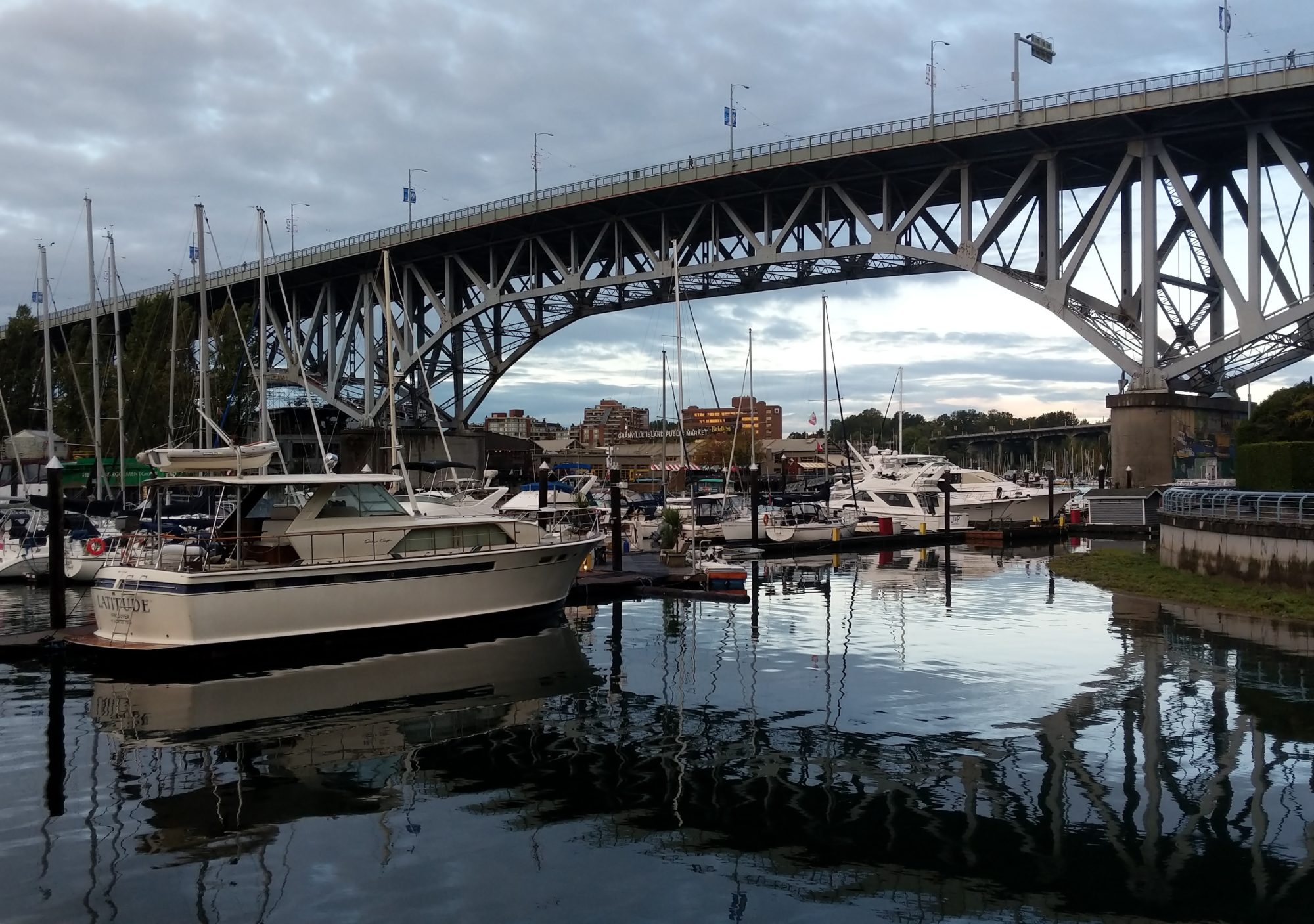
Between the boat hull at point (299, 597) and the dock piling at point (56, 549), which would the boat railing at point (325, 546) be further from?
the dock piling at point (56, 549)

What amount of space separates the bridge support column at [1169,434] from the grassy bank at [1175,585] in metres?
6.60

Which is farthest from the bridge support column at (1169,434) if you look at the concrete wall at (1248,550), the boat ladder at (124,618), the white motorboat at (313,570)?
the boat ladder at (124,618)

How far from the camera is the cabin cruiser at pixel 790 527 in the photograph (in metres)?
44.7

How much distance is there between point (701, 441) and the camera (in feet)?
465

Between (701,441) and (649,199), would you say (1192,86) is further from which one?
(701,441)

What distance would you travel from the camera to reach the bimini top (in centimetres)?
2000

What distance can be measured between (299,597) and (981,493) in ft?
145

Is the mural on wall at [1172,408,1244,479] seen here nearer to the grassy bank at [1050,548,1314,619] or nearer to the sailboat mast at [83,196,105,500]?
the grassy bank at [1050,548,1314,619]

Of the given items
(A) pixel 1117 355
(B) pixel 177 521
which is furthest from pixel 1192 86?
(B) pixel 177 521

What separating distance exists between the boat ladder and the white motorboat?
0.02 m

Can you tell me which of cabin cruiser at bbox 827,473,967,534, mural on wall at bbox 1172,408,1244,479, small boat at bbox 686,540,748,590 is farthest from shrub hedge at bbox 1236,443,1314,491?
cabin cruiser at bbox 827,473,967,534

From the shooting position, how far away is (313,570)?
64.7ft

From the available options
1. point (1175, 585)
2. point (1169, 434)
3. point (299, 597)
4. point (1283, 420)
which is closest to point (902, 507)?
point (1169, 434)

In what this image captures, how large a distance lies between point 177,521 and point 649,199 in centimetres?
3151
